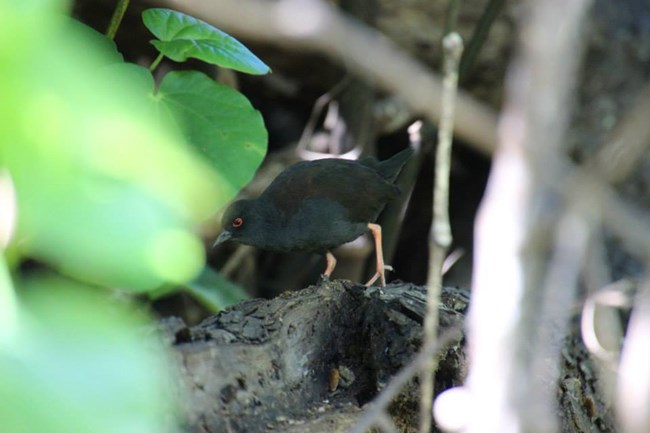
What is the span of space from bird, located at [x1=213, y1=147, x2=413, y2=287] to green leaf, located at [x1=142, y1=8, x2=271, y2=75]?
60.0 inches

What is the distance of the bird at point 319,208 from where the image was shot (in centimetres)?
468

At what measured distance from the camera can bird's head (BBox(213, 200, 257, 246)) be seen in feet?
16.0

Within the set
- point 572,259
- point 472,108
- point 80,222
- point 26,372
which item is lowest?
point 26,372

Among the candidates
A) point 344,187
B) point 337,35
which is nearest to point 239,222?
point 344,187

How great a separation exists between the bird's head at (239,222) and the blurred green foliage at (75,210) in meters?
4.01

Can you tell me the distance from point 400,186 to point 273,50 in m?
1.41

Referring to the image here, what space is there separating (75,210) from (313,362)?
2.10m

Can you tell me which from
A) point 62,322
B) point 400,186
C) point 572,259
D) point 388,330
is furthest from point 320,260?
point 62,322

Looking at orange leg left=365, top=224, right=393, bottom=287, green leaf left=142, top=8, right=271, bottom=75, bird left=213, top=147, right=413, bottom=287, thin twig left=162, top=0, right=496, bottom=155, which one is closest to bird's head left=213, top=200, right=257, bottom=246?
bird left=213, top=147, right=413, bottom=287

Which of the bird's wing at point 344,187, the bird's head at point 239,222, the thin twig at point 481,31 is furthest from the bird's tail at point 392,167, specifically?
the bird's head at point 239,222

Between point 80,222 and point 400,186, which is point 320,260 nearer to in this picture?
point 400,186

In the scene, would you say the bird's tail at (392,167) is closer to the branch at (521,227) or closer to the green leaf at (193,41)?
the green leaf at (193,41)

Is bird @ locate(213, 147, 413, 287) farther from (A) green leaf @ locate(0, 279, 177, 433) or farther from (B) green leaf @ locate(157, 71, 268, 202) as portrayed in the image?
(A) green leaf @ locate(0, 279, 177, 433)

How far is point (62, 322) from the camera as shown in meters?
0.81
